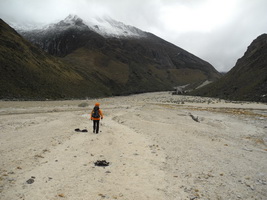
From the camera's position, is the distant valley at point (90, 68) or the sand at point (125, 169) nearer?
the sand at point (125, 169)

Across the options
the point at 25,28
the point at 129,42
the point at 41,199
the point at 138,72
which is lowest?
the point at 41,199

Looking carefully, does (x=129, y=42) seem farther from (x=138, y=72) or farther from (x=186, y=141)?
(x=186, y=141)

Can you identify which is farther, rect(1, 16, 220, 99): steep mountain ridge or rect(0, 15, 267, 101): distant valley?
rect(1, 16, 220, 99): steep mountain ridge

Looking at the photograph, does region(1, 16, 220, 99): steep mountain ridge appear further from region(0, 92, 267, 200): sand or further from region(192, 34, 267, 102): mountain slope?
region(192, 34, 267, 102): mountain slope

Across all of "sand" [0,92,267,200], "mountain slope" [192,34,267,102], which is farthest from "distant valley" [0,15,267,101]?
"sand" [0,92,267,200]

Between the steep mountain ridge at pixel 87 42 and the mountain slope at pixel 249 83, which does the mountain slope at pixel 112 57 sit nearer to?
the steep mountain ridge at pixel 87 42

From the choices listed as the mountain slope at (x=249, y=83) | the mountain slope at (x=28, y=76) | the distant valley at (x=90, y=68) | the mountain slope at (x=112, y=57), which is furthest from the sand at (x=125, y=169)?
the mountain slope at (x=112, y=57)

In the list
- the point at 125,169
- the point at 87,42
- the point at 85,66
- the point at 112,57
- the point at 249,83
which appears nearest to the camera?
the point at 125,169

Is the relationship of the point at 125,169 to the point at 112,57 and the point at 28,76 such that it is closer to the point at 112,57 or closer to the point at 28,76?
the point at 28,76

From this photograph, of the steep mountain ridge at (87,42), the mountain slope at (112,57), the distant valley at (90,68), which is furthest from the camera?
the steep mountain ridge at (87,42)

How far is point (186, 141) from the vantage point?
38.6 ft

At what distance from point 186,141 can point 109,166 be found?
5922 mm

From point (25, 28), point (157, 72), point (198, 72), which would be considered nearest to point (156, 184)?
point (157, 72)

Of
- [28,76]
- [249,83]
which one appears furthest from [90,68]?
[249,83]
